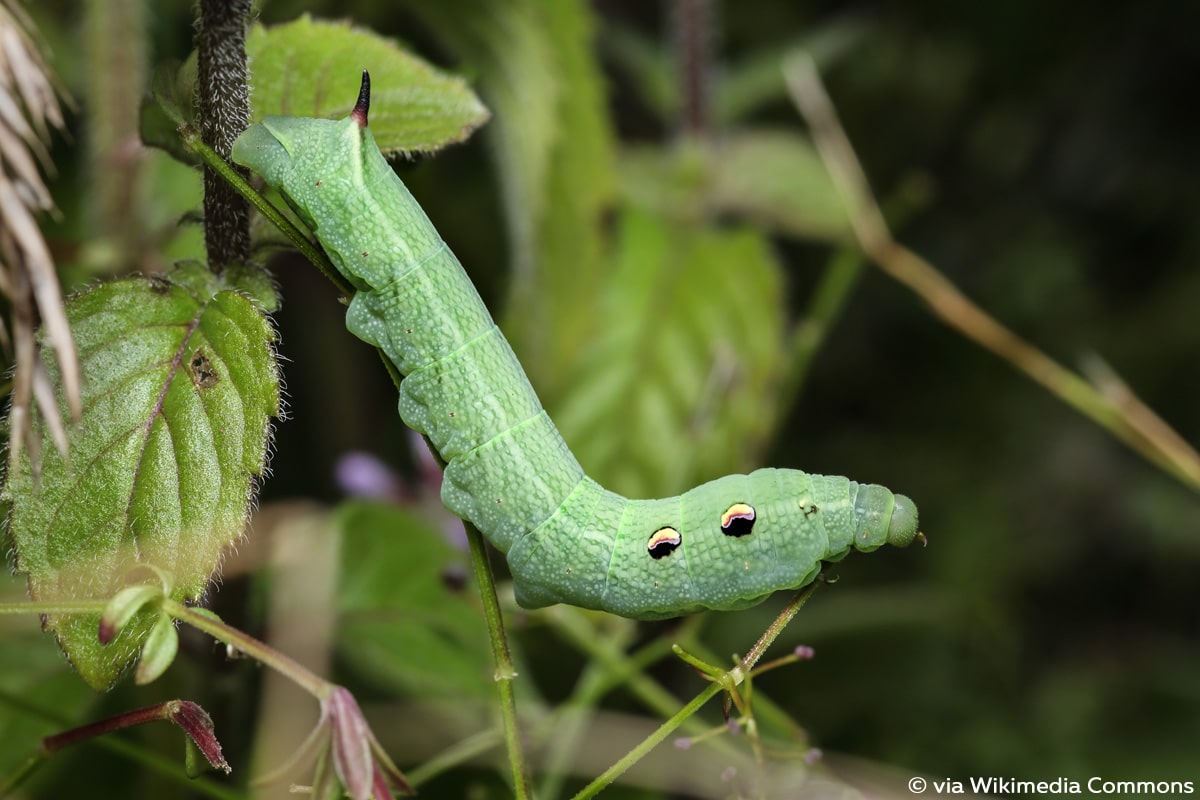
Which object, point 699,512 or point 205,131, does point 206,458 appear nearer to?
point 205,131

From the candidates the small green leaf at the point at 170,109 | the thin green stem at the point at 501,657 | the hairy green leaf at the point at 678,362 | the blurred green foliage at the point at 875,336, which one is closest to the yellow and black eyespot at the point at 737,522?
the thin green stem at the point at 501,657

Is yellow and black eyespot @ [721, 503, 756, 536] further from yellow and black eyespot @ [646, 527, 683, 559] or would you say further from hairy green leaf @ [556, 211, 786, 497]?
hairy green leaf @ [556, 211, 786, 497]

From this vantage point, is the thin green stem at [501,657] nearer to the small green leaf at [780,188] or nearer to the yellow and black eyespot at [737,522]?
the yellow and black eyespot at [737,522]

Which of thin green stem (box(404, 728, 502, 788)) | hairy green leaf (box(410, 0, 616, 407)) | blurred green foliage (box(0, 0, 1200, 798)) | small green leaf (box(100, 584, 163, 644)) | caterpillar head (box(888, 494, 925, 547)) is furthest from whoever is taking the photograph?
blurred green foliage (box(0, 0, 1200, 798))

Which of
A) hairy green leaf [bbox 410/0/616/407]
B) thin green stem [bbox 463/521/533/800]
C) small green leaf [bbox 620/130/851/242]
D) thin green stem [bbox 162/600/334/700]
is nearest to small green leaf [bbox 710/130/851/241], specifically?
small green leaf [bbox 620/130/851/242]

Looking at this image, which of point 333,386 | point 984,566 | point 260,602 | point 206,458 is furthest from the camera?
point 984,566

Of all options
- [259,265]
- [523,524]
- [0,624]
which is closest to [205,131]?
[259,265]

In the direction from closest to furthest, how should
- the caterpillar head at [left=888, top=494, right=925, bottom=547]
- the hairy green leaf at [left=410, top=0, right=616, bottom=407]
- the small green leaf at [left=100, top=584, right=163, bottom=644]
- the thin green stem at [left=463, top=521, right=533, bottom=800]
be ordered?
the small green leaf at [left=100, top=584, right=163, bottom=644] < the thin green stem at [left=463, top=521, right=533, bottom=800] < the caterpillar head at [left=888, top=494, right=925, bottom=547] < the hairy green leaf at [left=410, top=0, right=616, bottom=407]

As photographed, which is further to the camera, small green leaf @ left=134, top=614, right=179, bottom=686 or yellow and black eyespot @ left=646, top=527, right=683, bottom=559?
yellow and black eyespot @ left=646, top=527, right=683, bottom=559
